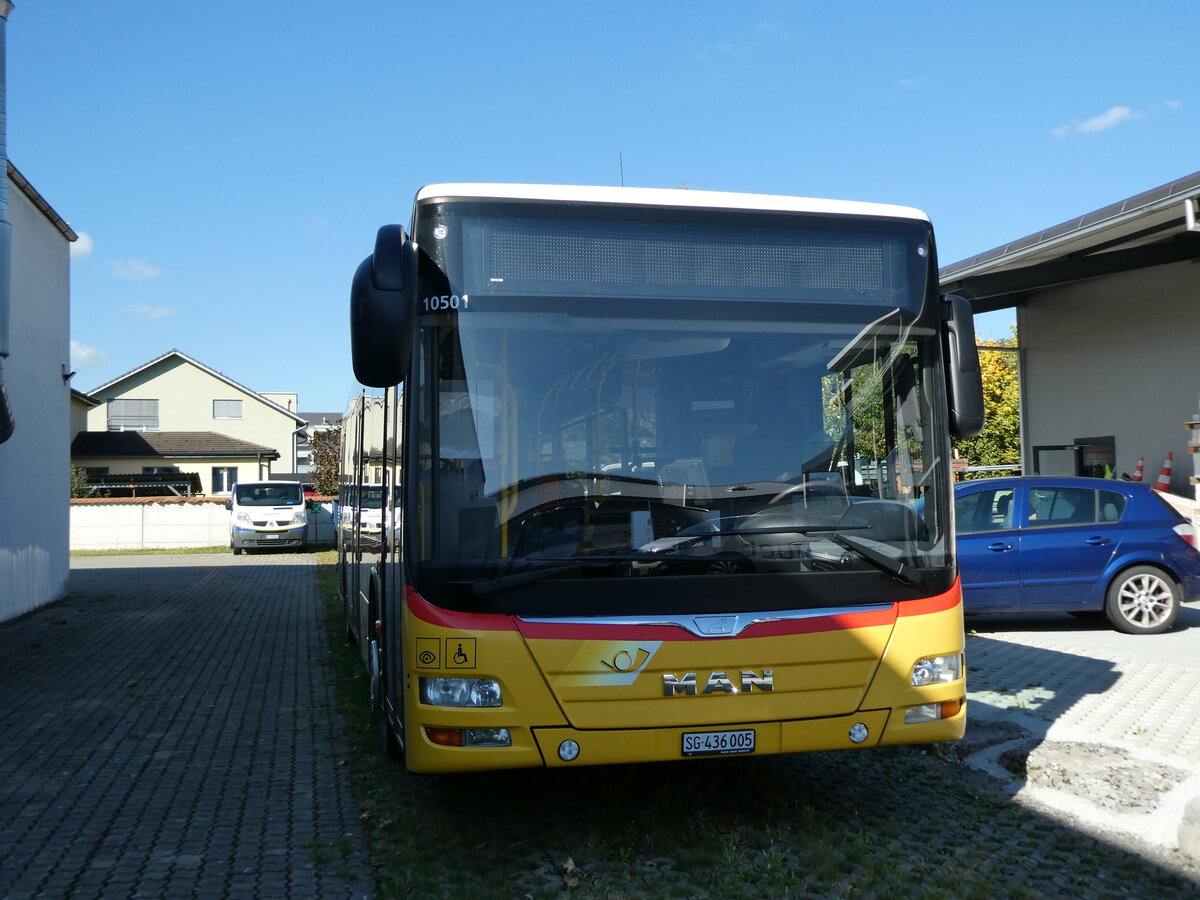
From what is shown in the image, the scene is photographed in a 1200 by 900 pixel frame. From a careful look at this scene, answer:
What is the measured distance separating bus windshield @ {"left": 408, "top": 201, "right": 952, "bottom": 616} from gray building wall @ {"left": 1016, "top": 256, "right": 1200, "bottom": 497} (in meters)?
13.7

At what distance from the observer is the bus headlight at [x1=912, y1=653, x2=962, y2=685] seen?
511 centimetres

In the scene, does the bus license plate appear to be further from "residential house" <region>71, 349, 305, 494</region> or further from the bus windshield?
"residential house" <region>71, 349, 305, 494</region>

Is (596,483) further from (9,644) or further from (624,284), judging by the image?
(9,644)

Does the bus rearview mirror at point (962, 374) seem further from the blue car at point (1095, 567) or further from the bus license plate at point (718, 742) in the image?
the blue car at point (1095, 567)

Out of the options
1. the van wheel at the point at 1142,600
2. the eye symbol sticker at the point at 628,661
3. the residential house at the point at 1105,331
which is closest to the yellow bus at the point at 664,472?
the eye symbol sticker at the point at 628,661

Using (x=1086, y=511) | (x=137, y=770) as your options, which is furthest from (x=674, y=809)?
(x=1086, y=511)

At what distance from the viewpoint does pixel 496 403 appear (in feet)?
16.1

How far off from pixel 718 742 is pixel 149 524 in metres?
34.1

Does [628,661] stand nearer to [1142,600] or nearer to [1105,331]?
[1142,600]

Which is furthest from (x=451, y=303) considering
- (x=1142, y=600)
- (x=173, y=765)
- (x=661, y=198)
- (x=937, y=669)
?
(x=1142, y=600)

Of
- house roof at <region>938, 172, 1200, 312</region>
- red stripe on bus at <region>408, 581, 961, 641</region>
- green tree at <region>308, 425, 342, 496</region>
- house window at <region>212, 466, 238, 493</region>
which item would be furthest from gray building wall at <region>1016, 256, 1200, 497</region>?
house window at <region>212, 466, 238, 493</region>

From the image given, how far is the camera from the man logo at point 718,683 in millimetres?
4809

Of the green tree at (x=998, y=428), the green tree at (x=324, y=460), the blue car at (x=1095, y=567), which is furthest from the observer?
the green tree at (x=324, y=460)

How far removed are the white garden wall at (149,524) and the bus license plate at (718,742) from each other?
31994 millimetres
